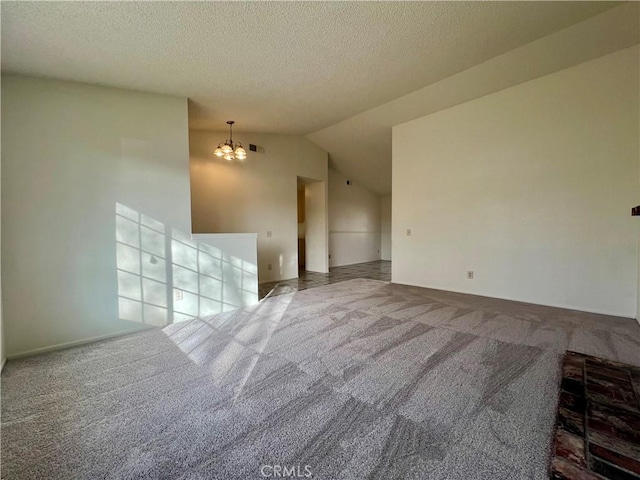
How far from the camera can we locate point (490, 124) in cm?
392

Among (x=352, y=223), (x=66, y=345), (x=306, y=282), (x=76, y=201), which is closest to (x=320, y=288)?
(x=306, y=282)

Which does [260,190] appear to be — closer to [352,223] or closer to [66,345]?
[352,223]

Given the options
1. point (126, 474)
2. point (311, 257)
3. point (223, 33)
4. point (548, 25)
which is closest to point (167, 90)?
point (223, 33)

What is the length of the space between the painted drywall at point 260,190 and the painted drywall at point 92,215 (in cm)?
169

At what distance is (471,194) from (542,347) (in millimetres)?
2587

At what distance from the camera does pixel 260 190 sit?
549 cm

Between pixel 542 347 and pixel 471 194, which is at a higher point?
pixel 471 194

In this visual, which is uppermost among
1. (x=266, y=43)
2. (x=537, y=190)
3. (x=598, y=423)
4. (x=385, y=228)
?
(x=266, y=43)

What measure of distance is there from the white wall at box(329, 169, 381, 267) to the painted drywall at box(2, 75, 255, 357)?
4.90 metres

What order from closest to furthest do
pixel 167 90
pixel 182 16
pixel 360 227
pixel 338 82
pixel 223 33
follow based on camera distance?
1. pixel 182 16
2. pixel 223 33
3. pixel 167 90
4. pixel 338 82
5. pixel 360 227

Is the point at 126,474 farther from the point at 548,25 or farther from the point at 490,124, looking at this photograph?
the point at 490,124

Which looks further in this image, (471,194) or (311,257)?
(311,257)

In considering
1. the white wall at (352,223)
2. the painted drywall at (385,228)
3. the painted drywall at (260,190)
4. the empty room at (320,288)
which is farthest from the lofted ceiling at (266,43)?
the painted drywall at (385,228)

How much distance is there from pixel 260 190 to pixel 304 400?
4.56 m
